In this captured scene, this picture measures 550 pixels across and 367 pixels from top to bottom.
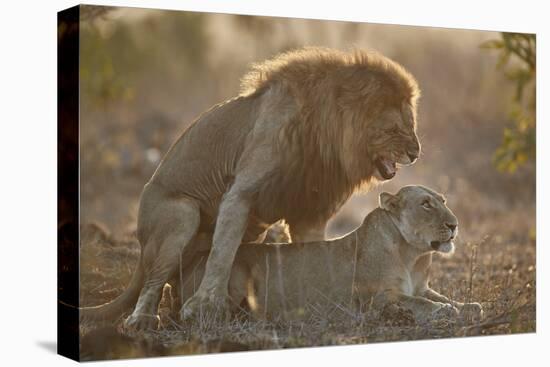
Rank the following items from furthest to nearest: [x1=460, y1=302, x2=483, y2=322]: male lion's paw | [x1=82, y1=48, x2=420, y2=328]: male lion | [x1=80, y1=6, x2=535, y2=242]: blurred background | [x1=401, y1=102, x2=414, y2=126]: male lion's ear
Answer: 1. [x1=80, y1=6, x2=535, y2=242]: blurred background
2. [x1=460, y1=302, x2=483, y2=322]: male lion's paw
3. [x1=401, y1=102, x2=414, y2=126]: male lion's ear
4. [x1=82, y1=48, x2=420, y2=328]: male lion

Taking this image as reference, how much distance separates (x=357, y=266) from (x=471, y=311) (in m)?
0.79

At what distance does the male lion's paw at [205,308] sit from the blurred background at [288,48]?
113 centimetres

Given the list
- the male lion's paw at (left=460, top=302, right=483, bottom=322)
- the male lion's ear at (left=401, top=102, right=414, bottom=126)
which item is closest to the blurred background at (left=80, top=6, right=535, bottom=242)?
the male lion's ear at (left=401, top=102, right=414, bottom=126)

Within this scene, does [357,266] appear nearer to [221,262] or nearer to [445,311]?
[445,311]

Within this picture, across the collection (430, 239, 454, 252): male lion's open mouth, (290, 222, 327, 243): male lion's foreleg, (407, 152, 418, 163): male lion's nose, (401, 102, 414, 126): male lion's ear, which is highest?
(401, 102, 414, 126): male lion's ear

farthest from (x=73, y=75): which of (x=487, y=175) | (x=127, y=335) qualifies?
(x=487, y=175)

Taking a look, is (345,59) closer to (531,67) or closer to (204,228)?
(204,228)

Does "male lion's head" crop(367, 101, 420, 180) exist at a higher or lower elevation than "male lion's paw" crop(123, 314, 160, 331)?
higher

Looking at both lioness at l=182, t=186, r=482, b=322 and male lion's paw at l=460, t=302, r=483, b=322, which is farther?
male lion's paw at l=460, t=302, r=483, b=322

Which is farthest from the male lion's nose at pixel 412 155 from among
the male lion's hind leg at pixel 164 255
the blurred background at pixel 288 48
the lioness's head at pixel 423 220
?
the male lion's hind leg at pixel 164 255

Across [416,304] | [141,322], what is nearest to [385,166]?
[416,304]

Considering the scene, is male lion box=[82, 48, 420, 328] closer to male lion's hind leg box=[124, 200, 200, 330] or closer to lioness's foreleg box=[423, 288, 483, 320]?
male lion's hind leg box=[124, 200, 200, 330]

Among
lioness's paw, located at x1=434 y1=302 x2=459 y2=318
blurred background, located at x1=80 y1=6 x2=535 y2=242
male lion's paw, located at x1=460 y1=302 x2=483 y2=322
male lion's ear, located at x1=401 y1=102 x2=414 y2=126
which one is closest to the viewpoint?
lioness's paw, located at x1=434 y1=302 x2=459 y2=318

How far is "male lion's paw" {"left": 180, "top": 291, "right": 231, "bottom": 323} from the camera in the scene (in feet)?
20.2
